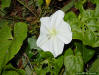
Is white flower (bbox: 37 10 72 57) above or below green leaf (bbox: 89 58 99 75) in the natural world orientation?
above

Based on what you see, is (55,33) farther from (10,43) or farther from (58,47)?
(10,43)

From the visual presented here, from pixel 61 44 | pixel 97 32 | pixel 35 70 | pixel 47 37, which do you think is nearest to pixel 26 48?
pixel 35 70

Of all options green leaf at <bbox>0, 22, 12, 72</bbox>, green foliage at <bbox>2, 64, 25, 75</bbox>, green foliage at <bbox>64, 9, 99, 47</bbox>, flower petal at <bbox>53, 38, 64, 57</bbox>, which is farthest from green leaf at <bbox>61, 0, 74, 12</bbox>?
green foliage at <bbox>2, 64, 25, 75</bbox>

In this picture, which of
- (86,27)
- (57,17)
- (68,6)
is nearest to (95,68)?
(86,27)

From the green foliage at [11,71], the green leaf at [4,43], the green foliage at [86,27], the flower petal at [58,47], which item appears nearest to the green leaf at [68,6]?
the green foliage at [86,27]

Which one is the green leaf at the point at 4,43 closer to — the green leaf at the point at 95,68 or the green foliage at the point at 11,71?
the green foliage at the point at 11,71

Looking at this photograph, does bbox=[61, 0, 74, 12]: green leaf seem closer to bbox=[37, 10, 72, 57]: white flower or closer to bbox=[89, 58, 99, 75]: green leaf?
bbox=[37, 10, 72, 57]: white flower
